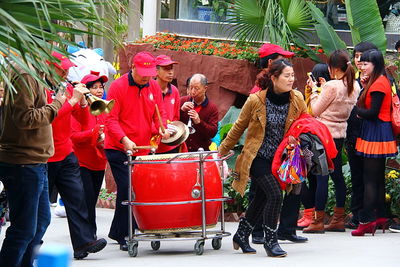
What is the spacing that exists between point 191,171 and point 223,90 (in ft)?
18.7

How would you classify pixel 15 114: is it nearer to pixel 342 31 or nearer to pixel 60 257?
pixel 60 257

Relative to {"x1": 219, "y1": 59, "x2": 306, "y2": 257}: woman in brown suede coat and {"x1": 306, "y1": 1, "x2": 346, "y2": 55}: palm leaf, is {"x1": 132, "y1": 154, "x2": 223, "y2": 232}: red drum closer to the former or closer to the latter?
{"x1": 219, "y1": 59, "x2": 306, "y2": 257}: woman in brown suede coat

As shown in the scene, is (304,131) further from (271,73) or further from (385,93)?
(385,93)

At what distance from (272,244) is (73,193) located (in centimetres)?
182

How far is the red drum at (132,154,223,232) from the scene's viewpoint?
8266 mm

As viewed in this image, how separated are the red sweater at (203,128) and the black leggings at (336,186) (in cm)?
125

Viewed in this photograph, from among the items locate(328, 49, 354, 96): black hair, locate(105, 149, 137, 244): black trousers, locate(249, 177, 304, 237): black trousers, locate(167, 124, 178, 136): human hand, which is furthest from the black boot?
locate(328, 49, 354, 96): black hair

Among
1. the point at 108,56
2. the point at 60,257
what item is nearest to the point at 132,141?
the point at 60,257

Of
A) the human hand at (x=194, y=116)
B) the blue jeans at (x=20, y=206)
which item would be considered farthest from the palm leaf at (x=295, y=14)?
the blue jeans at (x=20, y=206)

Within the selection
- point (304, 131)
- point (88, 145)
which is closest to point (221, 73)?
point (88, 145)

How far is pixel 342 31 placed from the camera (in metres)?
14.3

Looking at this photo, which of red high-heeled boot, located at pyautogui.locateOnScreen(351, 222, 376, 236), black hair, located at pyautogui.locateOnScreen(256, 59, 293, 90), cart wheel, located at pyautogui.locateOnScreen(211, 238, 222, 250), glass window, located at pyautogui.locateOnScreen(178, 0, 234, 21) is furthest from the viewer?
glass window, located at pyautogui.locateOnScreen(178, 0, 234, 21)

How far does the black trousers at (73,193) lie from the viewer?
25.7ft

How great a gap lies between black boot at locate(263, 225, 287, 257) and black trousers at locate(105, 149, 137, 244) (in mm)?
1420
